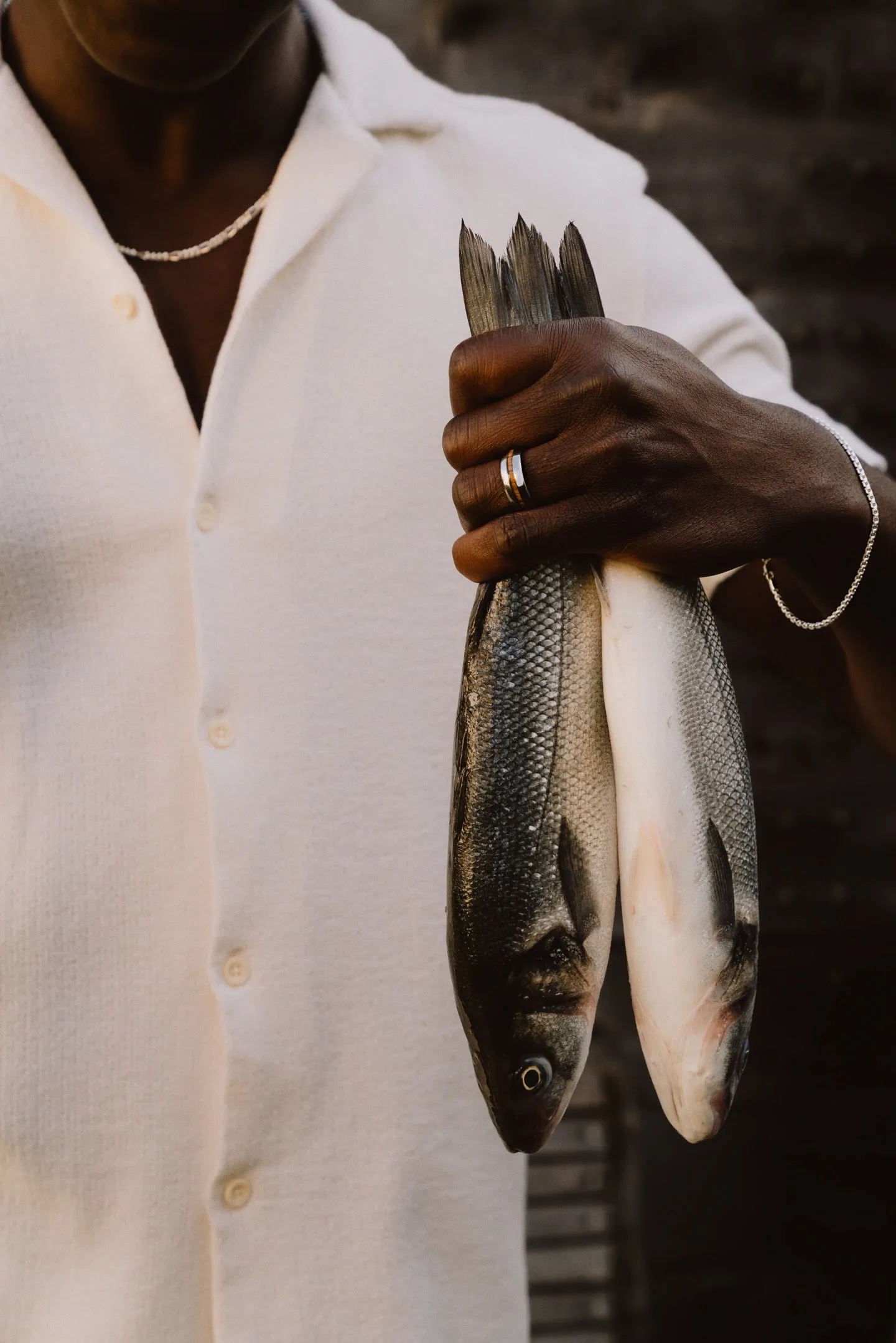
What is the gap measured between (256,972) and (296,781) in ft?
0.71

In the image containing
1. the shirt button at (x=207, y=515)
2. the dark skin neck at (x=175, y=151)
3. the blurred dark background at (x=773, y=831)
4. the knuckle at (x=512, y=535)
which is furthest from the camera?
the blurred dark background at (x=773, y=831)

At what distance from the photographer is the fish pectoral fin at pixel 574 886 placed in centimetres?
110

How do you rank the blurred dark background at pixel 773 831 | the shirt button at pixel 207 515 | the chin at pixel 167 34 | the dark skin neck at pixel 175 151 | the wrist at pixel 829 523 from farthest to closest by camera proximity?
the blurred dark background at pixel 773 831, the dark skin neck at pixel 175 151, the shirt button at pixel 207 515, the chin at pixel 167 34, the wrist at pixel 829 523

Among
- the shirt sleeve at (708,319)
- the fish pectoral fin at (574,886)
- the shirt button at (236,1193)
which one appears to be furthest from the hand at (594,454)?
the shirt button at (236,1193)

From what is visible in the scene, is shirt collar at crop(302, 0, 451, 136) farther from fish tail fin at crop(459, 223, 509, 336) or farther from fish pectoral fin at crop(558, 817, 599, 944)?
fish pectoral fin at crop(558, 817, 599, 944)

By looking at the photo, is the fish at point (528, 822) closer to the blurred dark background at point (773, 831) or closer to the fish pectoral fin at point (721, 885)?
the fish pectoral fin at point (721, 885)

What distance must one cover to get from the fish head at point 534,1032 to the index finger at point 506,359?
44 centimetres

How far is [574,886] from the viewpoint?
3.63 ft

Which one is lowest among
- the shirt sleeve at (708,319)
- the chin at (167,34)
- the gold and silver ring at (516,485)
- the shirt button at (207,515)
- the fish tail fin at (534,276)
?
the gold and silver ring at (516,485)

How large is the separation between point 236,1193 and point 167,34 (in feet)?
4.10

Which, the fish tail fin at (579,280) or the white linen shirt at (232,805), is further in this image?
the white linen shirt at (232,805)

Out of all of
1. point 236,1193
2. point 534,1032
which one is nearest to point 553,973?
point 534,1032

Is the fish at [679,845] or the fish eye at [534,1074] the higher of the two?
the fish at [679,845]

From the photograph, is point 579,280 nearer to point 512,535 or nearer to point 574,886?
point 512,535
